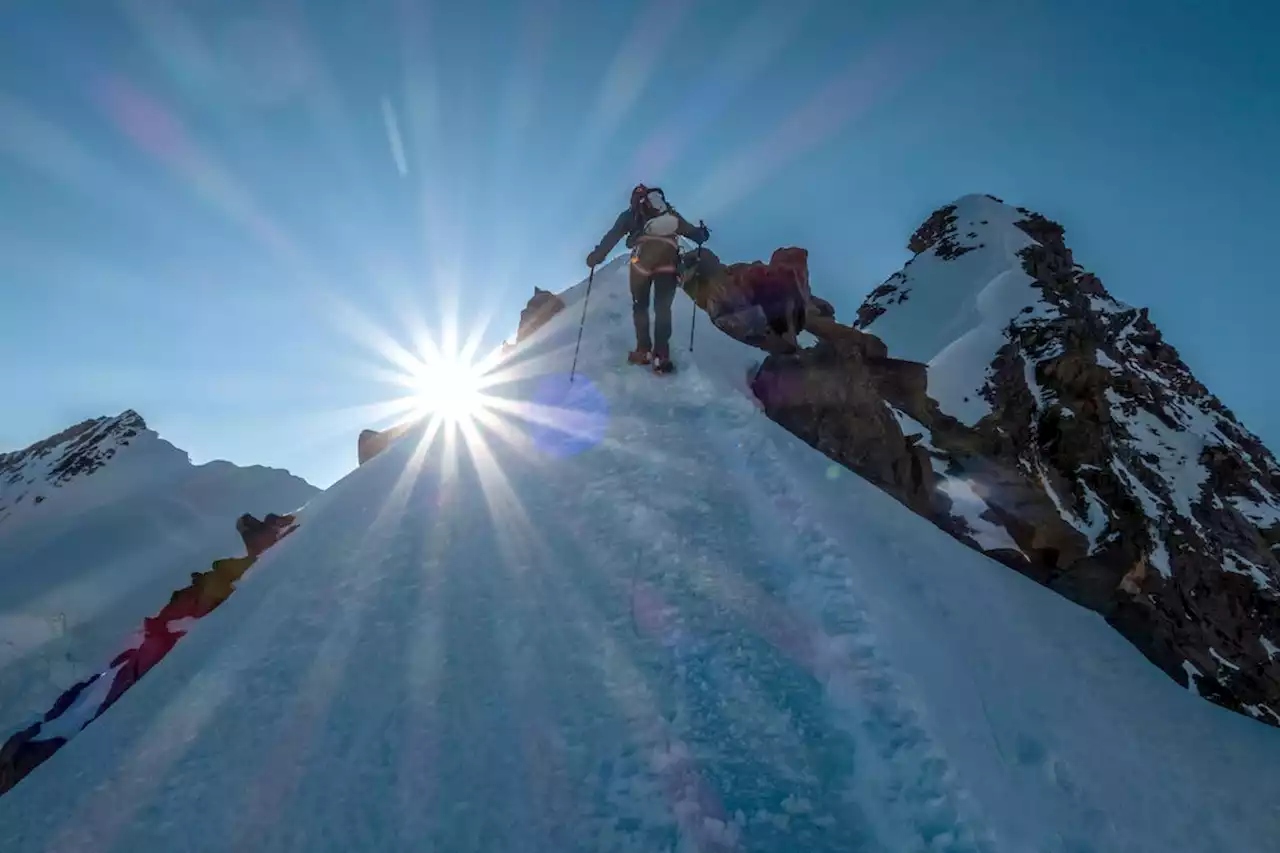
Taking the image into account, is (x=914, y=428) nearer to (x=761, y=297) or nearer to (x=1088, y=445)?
(x=761, y=297)

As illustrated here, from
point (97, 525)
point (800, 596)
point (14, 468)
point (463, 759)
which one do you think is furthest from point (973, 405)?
point (14, 468)

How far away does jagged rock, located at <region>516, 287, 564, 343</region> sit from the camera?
18.8m

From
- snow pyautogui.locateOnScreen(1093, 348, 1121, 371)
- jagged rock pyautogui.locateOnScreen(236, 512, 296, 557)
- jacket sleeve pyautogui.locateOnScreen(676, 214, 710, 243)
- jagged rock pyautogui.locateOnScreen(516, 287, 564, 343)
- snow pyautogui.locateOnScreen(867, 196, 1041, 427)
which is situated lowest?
jagged rock pyautogui.locateOnScreen(236, 512, 296, 557)

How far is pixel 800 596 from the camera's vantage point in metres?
4.77

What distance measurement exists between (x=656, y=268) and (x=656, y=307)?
2.07 ft

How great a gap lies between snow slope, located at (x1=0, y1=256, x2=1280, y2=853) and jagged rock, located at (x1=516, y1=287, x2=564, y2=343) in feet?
37.5

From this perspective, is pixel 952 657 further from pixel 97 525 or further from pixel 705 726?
pixel 97 525

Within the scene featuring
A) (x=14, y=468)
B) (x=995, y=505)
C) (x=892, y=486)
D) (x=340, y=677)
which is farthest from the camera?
(x=14, y=468)

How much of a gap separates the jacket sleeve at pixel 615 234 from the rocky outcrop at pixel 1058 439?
3.73m

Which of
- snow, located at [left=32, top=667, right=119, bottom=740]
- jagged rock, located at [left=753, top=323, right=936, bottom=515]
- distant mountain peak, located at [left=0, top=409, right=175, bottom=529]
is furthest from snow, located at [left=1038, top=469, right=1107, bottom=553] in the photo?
distant mountain peak, located at [left=0, top=409, right=175, bottom=529]

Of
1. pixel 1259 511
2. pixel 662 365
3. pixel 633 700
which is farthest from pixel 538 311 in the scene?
pixel 1259 511

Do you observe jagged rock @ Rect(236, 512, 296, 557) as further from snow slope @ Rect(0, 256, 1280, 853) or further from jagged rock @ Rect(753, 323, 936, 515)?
jagged rock @ Rect(753, 323, 936, 515)

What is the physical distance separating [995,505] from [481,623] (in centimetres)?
1343

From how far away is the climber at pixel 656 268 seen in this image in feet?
34.0
